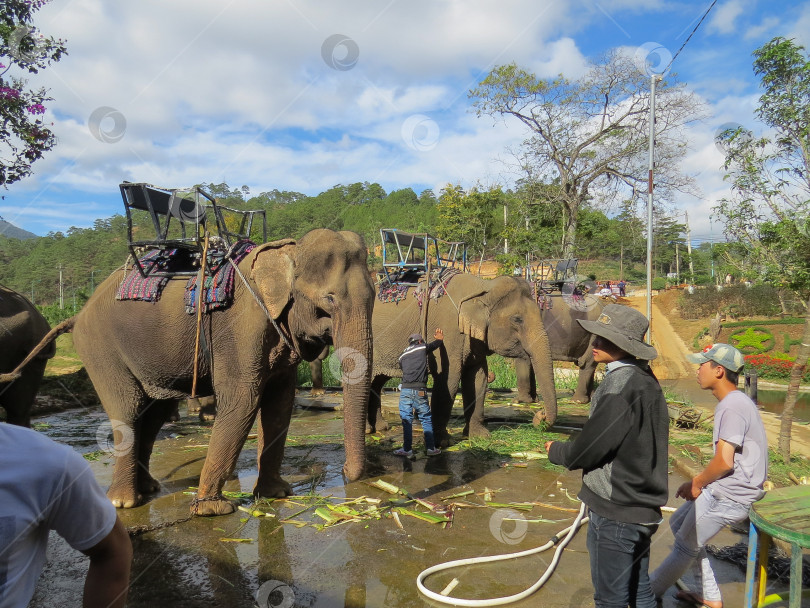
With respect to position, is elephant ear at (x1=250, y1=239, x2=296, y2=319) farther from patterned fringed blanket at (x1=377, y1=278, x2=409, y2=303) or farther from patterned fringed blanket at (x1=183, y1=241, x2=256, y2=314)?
patterned fringed blanket at (x1=377, y1=278, x2=409, y2=303)

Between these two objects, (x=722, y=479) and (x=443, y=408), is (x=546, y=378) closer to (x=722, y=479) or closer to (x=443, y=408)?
(x=443, y=408)

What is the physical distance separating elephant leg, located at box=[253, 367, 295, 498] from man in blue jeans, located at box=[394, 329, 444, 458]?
6.73ft

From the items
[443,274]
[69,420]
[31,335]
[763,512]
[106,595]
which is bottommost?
[69,420]

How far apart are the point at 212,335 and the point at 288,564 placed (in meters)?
2.20

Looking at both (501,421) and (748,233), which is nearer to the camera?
(748,233)

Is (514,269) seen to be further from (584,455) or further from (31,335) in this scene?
(584,455)

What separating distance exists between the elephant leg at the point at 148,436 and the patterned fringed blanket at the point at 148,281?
45.7 inches

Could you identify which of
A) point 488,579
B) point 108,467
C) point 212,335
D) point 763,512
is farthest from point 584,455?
point 108,467

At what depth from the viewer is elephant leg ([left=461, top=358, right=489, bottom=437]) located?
30.2 feet

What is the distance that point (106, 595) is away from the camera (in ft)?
5.84

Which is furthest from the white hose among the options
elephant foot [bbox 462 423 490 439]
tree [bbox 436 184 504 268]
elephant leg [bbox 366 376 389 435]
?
tree [bbox 436 184 504 268]

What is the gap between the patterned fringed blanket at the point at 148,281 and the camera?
5.81 metres

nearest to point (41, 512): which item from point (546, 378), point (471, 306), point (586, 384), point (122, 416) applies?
point (122, 416)

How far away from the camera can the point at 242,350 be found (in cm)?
539
